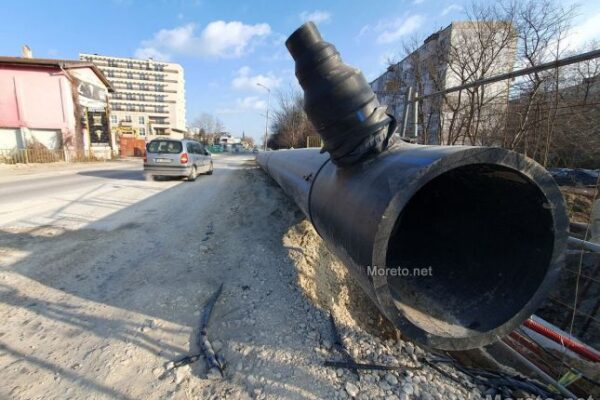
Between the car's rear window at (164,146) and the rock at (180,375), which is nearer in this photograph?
the rock at (180,375)

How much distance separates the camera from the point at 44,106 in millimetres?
21984

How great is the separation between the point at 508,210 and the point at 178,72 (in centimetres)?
10396

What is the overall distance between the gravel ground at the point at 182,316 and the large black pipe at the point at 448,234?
1.91 ft

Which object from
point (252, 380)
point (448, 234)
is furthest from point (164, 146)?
point (448, 234)

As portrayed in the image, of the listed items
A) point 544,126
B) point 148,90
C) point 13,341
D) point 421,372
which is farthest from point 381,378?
point 148,90

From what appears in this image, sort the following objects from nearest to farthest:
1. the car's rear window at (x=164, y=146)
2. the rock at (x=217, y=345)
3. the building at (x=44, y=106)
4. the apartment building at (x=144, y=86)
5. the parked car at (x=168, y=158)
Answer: the rock at (x=217, y=345) → the parked car at (x=168, y=158) → the car's rear window at (x=164, y=146) → the building at (x=44, y=106) → the apartment building at (x=144, y=86)

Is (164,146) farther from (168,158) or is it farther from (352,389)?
(352,389)

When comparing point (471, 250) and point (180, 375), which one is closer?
point (180, 375)

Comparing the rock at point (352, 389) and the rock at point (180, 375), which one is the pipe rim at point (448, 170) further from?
the rock at point (180, 375)

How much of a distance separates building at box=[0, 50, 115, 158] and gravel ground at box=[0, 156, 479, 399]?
22712mm

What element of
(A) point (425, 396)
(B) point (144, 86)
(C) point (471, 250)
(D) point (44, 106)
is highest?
(B) point (144, 86)

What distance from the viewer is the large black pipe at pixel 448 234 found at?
134cm

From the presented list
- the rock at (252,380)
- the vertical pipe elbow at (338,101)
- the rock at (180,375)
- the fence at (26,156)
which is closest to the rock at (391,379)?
→ the rock at (252,380)

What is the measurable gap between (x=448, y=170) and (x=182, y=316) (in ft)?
7.59
